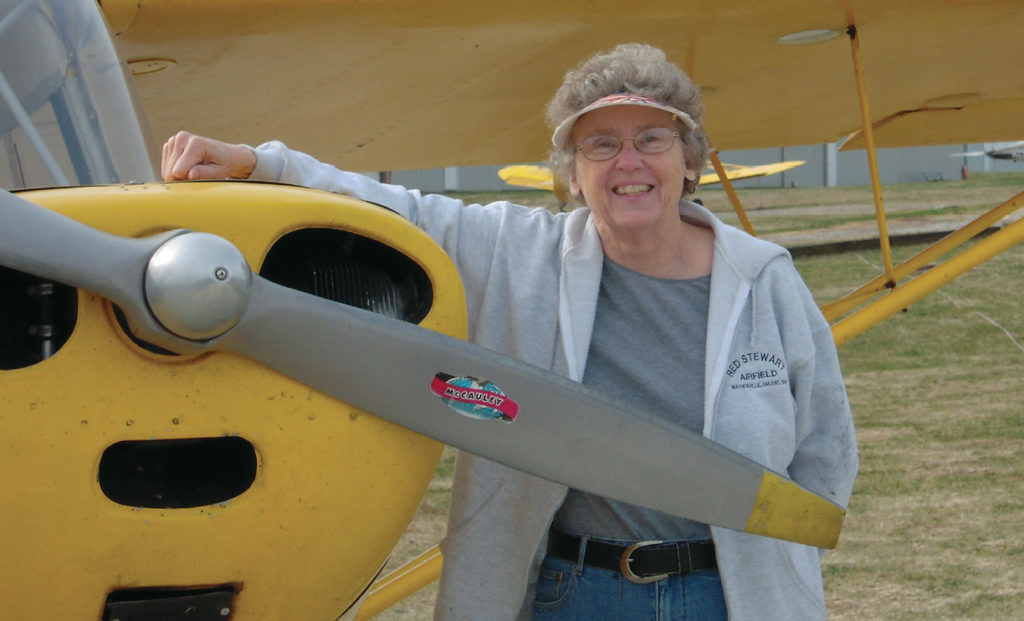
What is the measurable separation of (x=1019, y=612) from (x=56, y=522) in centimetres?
397

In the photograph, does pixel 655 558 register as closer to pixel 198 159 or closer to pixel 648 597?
pixel 648 597

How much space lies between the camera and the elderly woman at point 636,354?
2.13m

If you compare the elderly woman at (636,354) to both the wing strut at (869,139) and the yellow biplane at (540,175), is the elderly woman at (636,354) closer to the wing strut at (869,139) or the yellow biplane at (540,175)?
the wing strut at (869,139)

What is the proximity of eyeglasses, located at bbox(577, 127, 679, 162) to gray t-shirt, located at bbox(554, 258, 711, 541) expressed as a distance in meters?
0.23

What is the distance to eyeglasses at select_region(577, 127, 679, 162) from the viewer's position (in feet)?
7.30

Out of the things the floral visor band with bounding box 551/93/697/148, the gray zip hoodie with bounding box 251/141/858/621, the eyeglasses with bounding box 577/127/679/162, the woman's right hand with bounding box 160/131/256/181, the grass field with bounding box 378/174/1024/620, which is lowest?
the grass field with bounding box 378/174/1024/620

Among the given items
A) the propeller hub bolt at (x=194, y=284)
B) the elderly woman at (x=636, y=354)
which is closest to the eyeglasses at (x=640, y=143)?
the elderly woman at (x=636, y=354)

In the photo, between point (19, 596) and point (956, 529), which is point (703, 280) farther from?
point (956, 529)

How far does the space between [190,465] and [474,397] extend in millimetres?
414

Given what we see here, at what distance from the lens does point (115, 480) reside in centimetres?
147

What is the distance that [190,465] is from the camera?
1.54 meters

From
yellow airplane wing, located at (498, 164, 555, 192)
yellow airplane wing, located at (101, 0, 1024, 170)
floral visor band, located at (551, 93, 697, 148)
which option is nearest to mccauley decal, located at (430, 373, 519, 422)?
floral visor band, located at (551, 93, 697, 148)

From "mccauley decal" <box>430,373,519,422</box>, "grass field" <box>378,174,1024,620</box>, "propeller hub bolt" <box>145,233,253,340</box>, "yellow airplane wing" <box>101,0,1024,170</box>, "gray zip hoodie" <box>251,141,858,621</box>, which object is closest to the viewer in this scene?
"propeller hub bolt" <box>145,233,253,340</box>

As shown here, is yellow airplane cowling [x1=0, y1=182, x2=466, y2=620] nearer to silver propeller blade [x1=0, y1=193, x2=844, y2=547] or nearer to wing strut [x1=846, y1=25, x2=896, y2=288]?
silver propeller blade [x1=0, y1=193, x2=844, y2=547]
